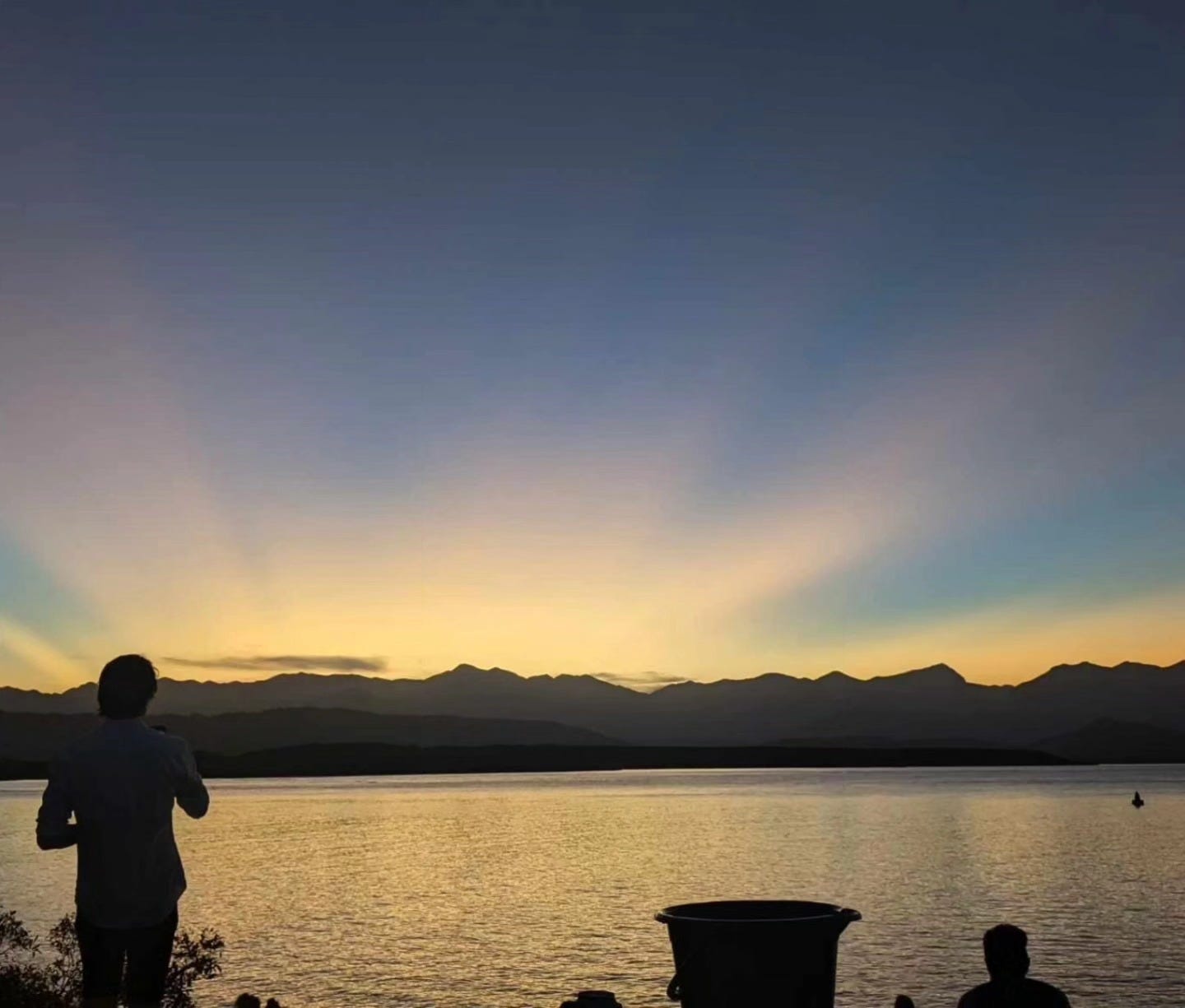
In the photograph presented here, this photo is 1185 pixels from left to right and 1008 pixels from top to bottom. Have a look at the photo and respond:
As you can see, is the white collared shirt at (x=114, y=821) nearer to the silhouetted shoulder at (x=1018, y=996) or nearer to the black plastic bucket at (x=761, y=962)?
the black plastic bucket at (x=761, y=962)

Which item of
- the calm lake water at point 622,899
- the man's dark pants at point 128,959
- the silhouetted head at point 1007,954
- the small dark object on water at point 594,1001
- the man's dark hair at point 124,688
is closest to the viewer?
the man's dark pants at point 128,959

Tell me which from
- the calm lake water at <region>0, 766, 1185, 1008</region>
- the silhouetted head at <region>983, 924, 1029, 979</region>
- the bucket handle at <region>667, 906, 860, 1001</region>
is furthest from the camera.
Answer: the calm lake water at <region>0, 766, 1185, 1008</region>

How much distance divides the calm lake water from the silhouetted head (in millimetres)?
28750

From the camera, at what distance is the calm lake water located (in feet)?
132

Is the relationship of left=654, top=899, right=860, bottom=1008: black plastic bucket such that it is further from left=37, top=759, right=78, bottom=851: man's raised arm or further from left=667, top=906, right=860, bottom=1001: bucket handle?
left=37, top=759, right=78, bottom=851: man's raised arm

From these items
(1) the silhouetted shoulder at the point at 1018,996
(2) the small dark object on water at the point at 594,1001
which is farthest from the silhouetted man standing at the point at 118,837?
(1) the silhouetted shoulder at the point at 1018,996

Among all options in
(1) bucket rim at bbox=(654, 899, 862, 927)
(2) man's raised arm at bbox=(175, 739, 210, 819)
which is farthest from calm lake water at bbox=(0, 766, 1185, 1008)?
(2) man's raised arm at bbox=(175, 739, 210, 819)

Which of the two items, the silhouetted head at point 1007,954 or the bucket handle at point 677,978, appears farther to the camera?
the bucket handle at point 677,978

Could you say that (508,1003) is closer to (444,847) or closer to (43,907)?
(43,907)

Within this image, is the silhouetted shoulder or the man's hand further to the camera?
the silhouetted shoulder

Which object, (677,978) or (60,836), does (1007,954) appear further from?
(60,836)

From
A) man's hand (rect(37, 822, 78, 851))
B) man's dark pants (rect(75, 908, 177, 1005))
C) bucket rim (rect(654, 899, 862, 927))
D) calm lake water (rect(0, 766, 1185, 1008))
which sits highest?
man's hand (rect(37, 822, 78, 851))

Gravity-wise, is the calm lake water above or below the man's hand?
below

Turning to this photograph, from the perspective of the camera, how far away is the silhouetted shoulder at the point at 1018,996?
8312 mm
